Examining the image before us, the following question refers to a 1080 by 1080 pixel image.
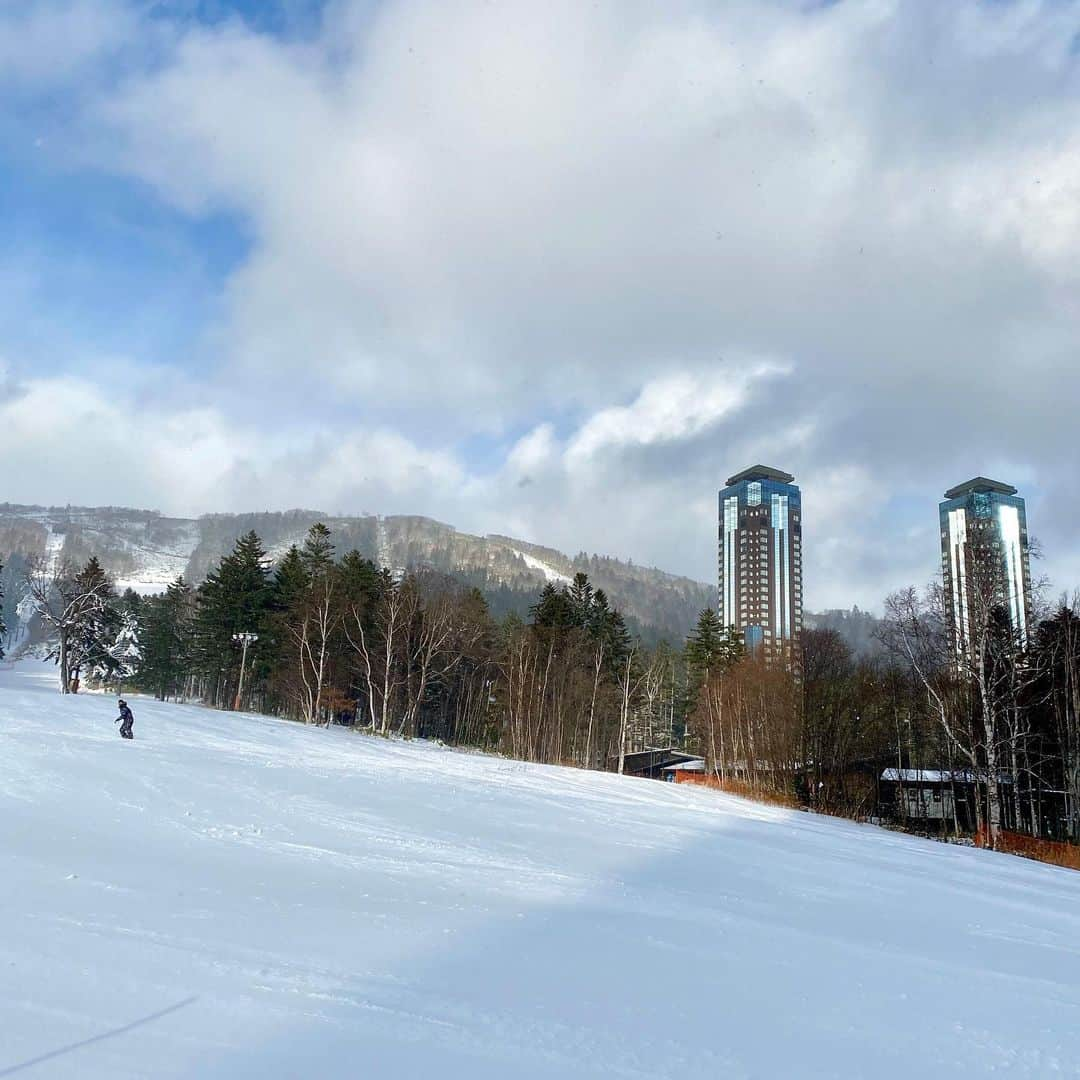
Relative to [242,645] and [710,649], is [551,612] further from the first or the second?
[242,645]

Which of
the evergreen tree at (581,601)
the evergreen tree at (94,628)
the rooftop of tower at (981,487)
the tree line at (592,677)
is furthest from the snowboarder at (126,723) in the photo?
the rooftop of tower at (981,487)

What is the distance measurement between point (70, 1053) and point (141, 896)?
3746 mm

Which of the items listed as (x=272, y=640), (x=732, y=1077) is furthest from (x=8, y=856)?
(x=272, y=640)

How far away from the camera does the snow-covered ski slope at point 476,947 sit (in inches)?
231

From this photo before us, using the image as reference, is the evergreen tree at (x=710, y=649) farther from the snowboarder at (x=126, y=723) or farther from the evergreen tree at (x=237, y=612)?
the snowboarder at (x=126, y=723)

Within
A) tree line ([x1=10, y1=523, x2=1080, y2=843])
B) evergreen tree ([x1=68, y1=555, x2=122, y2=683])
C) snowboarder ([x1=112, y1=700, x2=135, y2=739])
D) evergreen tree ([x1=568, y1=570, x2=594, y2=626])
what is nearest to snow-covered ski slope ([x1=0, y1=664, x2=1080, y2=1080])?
snowboarder ([x1=112, y1=700, x2=135, y2=739])

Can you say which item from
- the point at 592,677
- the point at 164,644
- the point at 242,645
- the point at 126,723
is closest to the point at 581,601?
the point at 592,677

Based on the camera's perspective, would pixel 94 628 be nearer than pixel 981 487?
Yes

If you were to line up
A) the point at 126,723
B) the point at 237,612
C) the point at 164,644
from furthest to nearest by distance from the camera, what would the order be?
the point at 164,644
the point at 237,612
the point at 126,723

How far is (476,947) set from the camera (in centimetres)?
803

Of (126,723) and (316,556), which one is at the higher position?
(316,556)

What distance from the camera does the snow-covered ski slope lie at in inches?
231

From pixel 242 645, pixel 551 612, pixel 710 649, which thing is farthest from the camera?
pixel 710 649

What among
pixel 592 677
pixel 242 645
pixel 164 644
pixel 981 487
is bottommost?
pixel 592 677
